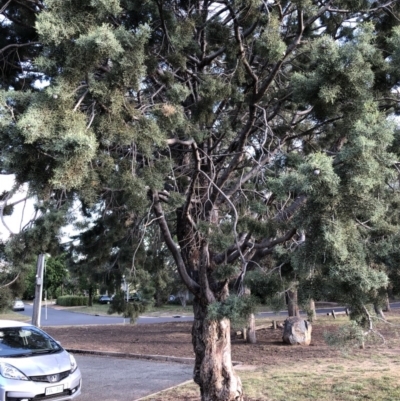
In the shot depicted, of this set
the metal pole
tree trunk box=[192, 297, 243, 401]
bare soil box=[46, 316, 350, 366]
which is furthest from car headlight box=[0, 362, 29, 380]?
the metal pole

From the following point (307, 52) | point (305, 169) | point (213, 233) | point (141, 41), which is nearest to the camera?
point (305, 169)

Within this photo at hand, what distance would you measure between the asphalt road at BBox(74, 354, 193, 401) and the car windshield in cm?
107

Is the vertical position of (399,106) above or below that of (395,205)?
above

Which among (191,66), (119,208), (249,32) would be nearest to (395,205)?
(249,32)

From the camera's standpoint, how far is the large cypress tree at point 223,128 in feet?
11.7

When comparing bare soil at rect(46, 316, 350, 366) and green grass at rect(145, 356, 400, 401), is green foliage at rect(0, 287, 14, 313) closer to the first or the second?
green grass at rect(145, 356, 400, 401)

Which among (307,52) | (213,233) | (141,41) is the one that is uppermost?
(307,52)

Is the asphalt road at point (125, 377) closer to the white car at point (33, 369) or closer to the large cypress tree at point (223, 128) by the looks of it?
the white car at point (33, 369)

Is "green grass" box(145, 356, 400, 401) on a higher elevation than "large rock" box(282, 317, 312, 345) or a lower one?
lower

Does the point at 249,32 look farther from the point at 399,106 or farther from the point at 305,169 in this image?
the point at 305,169

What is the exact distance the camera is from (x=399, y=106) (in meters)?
5.84

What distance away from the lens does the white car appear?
6.15m

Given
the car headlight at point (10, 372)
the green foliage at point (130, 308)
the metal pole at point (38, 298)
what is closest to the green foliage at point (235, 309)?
the car headlight at point (10, 372)

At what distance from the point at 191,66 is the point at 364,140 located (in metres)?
3.95
